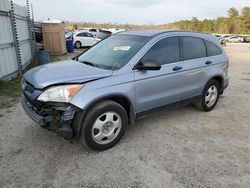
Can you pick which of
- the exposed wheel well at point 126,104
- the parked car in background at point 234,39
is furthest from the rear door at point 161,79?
the parked car in background at point 234,39

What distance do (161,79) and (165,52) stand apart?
512mm

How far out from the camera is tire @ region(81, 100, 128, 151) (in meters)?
3.15

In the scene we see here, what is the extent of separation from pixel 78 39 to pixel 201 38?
16364 millimetres

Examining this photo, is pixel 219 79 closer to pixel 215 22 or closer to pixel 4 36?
pixel 4 36

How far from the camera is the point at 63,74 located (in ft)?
10.7

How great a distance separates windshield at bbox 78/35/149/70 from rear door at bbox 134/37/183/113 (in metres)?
0.24

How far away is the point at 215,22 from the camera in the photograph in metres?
67.8

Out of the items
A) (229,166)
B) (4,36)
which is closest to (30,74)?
(229,166)

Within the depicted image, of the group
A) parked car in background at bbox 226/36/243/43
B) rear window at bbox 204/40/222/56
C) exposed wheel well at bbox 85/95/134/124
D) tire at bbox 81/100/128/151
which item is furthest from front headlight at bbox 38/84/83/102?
parked car in background at bbox 226/36/243/43

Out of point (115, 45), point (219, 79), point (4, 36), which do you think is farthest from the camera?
point (4, 36)

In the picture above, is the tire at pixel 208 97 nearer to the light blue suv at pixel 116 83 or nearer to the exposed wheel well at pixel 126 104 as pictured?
the light blue suv at pixel 116 83

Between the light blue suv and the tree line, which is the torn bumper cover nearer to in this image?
the light blue suv

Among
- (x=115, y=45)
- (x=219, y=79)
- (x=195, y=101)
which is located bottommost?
(x=195, y=101)

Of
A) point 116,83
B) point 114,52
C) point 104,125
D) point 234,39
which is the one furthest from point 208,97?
point 234,39
